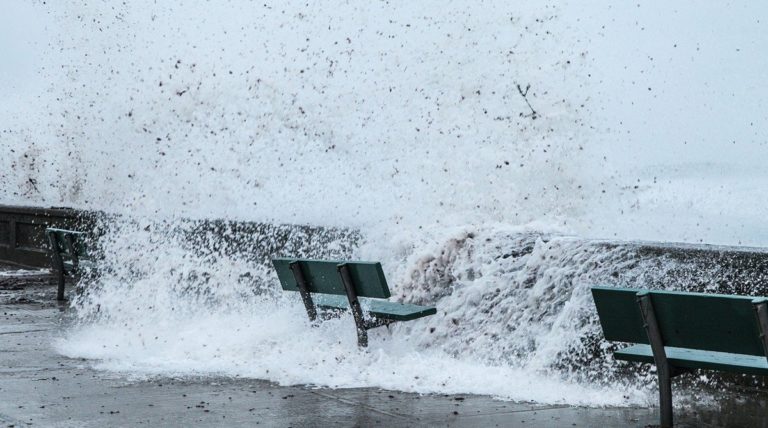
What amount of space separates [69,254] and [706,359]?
7976 mm

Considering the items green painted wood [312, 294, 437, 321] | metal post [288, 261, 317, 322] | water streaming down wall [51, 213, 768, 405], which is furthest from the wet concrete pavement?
metal post [288, 261, 317, 322]

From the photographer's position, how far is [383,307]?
6.76 meters

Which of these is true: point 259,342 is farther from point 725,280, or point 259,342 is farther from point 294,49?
point 294,49

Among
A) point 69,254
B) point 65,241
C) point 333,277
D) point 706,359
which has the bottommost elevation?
point 706,359

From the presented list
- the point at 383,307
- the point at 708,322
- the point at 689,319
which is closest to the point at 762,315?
the point at 708,322

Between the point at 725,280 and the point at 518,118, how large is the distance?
304 inches

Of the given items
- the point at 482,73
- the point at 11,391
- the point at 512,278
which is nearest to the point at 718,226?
the point at 512,278

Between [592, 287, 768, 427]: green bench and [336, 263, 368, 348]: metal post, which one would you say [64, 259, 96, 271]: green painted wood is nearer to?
[336, 263, 368, 348]: metal post

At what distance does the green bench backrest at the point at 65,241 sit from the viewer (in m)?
11.0

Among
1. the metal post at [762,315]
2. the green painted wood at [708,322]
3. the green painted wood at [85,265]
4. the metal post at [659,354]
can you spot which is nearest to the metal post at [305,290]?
the metal post at [659,354]

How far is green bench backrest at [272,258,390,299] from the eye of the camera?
6422mm

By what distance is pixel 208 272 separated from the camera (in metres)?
9.59

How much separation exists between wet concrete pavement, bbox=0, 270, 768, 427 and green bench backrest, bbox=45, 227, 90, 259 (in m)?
4.71

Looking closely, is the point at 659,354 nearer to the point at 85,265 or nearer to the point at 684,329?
the point at 684,329
